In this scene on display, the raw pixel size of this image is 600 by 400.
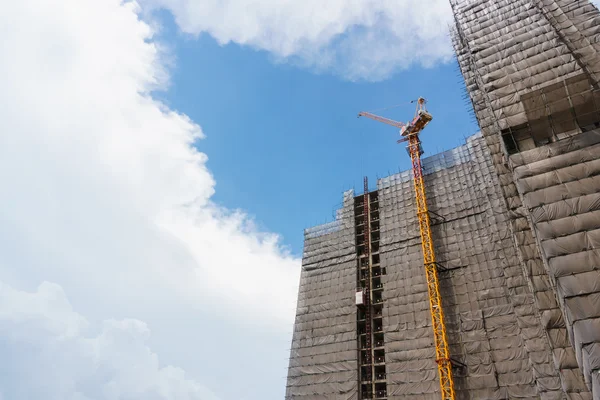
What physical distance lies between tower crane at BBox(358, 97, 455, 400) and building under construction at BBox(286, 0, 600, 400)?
0.79ft

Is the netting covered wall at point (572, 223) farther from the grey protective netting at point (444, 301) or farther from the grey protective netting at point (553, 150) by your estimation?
the grey protective netting at point (444, 301)

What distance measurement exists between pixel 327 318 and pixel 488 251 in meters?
17.5

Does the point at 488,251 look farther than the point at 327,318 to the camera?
No

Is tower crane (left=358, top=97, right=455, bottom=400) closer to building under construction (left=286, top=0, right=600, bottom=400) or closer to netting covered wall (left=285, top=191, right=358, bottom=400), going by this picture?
building under construction (left=286, top=0, right=600, bottom=400)

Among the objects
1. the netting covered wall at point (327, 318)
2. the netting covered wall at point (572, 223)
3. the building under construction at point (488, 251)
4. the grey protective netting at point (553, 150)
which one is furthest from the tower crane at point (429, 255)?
the netting covered wall at point (572, 223)

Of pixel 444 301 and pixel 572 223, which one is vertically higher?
pixel 444 301

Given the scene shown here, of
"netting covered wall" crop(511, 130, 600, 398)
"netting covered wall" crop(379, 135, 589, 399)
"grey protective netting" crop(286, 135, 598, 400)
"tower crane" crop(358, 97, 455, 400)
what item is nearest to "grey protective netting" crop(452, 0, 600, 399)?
"netting covered wall" crop(511, 130, 600, 398)

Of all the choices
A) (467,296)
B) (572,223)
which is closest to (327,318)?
(467,296)

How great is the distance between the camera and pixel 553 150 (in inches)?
920

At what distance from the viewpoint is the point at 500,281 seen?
117 feet

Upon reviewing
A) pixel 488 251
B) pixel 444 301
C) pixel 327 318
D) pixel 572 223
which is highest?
pixel 488 251

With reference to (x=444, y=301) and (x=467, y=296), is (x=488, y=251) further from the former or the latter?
(x=444, y=301)

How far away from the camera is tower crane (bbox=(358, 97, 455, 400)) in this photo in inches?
1331

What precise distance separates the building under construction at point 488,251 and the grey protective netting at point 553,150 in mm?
79
